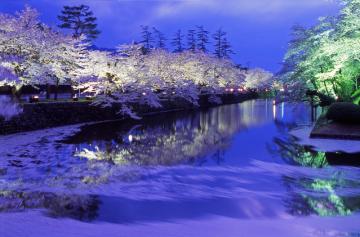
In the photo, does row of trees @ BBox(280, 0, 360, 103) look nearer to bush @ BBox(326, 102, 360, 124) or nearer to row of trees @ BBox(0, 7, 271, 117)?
bush @ BBox(326, 102, 360, 124)

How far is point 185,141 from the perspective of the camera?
20672mm

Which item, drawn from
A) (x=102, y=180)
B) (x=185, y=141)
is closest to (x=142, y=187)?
(x=102, y=180)

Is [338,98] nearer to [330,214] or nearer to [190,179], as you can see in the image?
[190,179]

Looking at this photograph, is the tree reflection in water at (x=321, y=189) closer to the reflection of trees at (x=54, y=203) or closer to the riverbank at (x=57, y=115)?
the reflection of trees at (x=54, y=203)

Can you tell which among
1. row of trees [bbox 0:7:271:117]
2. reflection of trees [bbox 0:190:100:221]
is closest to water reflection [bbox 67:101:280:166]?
reflection of trees [bbox 0:190:100:221]

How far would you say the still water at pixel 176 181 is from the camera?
8664 mm

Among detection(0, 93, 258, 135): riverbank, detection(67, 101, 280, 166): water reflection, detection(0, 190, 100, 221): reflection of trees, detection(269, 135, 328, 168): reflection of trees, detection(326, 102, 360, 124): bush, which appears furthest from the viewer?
detection(0, 93, 258, 135): riverbank

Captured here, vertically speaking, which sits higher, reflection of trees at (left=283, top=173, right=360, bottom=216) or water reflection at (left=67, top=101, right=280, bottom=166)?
water reflection at (left=67, top=101, right=280, bottom=166)

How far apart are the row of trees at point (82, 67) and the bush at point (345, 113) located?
16.8 meters

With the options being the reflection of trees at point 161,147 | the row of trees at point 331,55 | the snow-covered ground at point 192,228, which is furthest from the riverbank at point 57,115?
the snow-covered ground at point 192,228

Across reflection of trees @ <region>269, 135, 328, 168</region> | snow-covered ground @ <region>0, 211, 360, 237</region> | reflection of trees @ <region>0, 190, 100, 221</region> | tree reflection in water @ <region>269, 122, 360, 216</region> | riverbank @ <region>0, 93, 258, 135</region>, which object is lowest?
snow-covered ground @ <region>0, 211, 360, 237</region>

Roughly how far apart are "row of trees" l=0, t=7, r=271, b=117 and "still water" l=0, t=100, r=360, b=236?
776 centimetres

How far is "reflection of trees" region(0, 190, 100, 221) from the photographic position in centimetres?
856

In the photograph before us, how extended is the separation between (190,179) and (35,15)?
2195 cm
